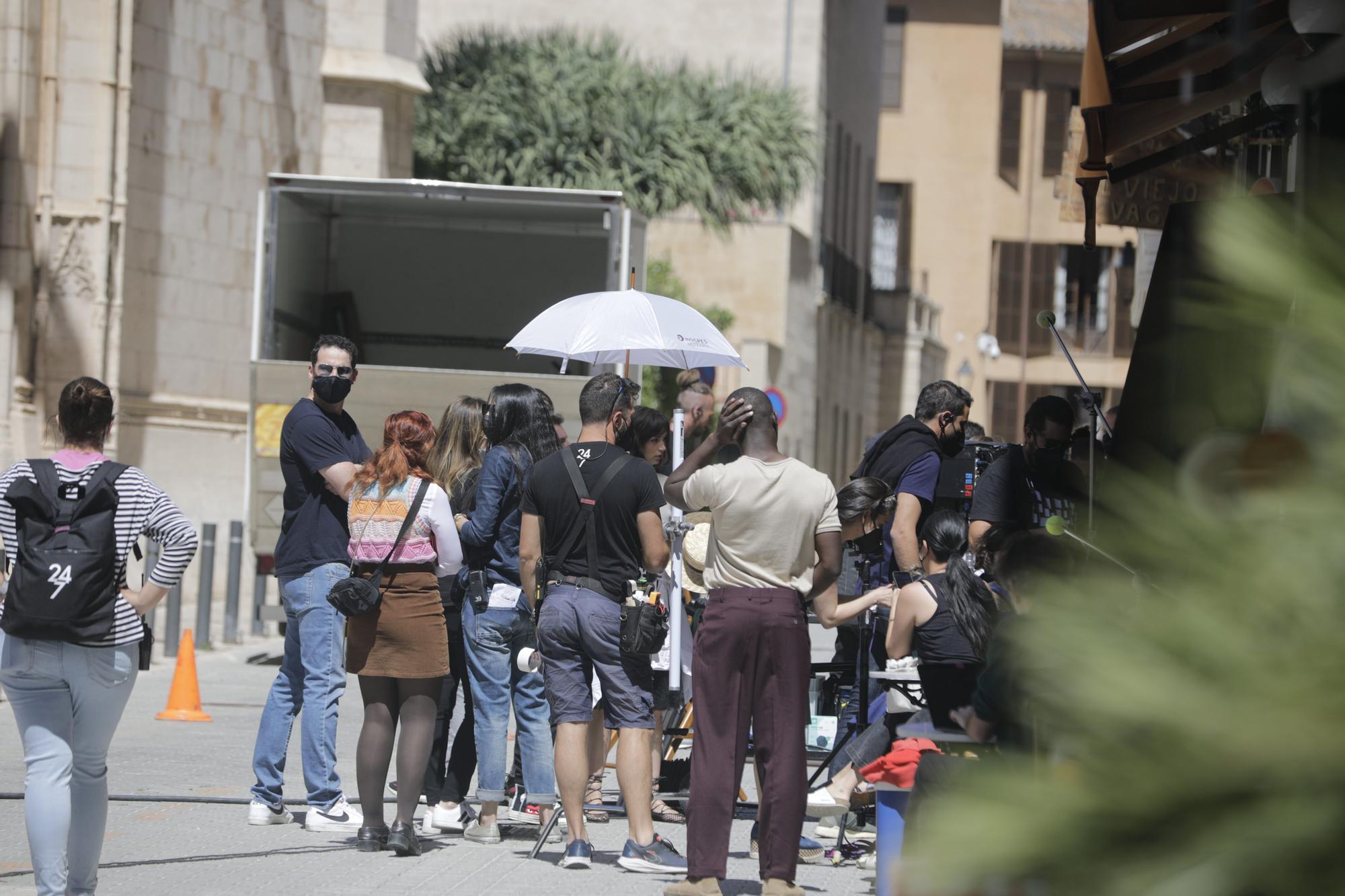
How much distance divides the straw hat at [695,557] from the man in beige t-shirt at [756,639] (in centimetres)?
178

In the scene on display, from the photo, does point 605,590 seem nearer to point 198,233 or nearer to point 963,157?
point 198,233

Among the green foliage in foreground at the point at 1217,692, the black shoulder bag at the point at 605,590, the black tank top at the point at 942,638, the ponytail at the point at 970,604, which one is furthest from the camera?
the black shoulder bag at the point at 605,590

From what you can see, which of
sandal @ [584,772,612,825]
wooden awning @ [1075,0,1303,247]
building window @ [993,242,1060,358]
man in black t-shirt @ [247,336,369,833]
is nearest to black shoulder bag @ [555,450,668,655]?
man in black t-shirt @ [247,336,369,833]

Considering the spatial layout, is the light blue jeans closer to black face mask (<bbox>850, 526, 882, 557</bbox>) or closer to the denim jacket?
the denim jacket

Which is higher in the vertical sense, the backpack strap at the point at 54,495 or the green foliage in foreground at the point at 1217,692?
the green foliage in foreground at the point at 1217,692

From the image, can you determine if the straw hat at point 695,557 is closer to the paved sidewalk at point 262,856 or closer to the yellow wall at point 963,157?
the paved sidewalk at point 262,856

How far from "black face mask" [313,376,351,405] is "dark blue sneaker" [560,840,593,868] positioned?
2.00 metres

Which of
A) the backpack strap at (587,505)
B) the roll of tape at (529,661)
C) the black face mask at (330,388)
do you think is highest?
the black face mask at (330,388)

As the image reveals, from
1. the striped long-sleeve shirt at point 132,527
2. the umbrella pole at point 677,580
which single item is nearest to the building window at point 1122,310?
the umbrella pole at point 677,580

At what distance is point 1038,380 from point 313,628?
4491 cm

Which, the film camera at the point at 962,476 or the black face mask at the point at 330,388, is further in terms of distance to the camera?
the film camera at the point at 962,476

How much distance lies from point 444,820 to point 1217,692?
276 inches

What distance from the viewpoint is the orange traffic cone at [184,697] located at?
→ 10.7 m

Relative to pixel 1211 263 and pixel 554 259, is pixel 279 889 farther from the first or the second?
pixel 554 259
